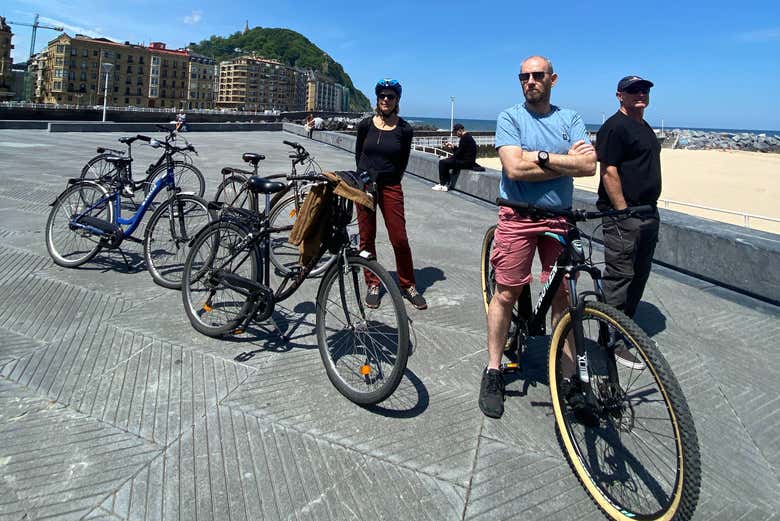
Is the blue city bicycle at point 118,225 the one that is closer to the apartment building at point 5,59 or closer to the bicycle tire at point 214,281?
the bicycle tire at point 214,281

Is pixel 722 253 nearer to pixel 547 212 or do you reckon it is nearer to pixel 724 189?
pixel 547 212

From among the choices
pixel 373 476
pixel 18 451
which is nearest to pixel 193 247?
pixel 18 451

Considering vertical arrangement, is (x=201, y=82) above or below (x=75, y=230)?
above

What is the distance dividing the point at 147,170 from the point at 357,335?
6.21 m

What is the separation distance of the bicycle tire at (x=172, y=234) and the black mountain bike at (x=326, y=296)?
0.97 meters

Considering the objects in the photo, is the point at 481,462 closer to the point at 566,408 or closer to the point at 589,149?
the point at 566,408

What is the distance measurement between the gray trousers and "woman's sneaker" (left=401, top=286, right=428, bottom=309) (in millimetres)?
1567

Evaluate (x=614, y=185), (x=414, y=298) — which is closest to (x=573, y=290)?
(x=614, y=185)

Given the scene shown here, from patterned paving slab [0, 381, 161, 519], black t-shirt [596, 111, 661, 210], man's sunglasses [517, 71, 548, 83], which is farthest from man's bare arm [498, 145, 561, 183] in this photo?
patterned paving slab [0, 381, 161, 519]

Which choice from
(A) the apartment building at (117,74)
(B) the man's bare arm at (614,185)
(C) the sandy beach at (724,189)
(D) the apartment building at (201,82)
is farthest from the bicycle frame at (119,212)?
(D) the apartment building at (201,82)

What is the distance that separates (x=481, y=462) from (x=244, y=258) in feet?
7.24

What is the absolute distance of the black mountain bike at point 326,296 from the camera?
3102 millimetres

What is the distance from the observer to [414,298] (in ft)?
16.0

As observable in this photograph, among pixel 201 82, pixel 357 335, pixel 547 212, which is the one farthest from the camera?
pixel 201 82
